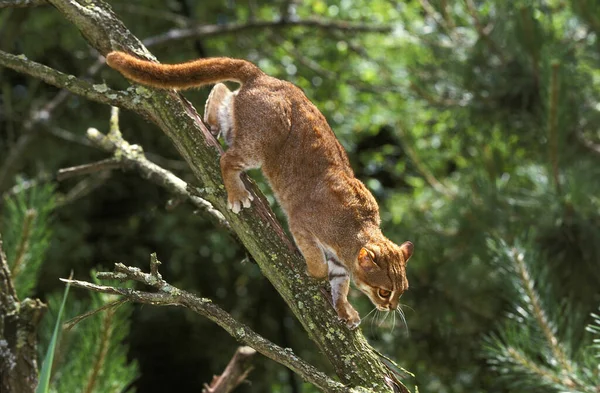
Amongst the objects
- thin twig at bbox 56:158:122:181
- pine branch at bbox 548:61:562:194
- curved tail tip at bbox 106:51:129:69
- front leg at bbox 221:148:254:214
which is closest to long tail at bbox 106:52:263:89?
curved tail tip at bbox 106:51:129:69

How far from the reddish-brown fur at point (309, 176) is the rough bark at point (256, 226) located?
16.4 inches

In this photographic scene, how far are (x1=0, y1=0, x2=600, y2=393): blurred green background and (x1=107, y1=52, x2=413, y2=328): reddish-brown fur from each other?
0.31 m

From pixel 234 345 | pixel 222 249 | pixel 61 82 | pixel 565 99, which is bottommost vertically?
pixel 234 345

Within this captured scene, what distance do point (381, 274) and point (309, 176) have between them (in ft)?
1.44

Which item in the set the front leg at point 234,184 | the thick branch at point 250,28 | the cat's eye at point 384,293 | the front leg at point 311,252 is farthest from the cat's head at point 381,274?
the thick branch at point 250,28

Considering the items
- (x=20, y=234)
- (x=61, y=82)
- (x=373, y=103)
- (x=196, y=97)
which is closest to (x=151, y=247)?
(x=196, y=97)

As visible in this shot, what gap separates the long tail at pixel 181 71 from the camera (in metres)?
2.10

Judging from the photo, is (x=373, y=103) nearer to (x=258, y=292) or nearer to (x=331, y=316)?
(x=258, y=292)

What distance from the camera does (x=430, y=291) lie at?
13.9 ft

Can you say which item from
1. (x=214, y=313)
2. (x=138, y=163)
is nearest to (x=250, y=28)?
(x=138, y=163)

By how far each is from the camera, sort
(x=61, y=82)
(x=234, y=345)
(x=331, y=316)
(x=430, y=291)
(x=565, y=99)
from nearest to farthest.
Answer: (x=331, y=316) < (x=61, y=82) < (x=565, y=99) < (x=430, y=291) < (x=234, y=345)

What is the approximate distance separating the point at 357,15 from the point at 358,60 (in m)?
0.47

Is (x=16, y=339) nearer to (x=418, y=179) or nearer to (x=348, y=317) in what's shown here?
(x=348, y=317)

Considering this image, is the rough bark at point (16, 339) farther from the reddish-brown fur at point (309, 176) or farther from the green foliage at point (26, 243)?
the reddish-brown fur at point (309, 176)
